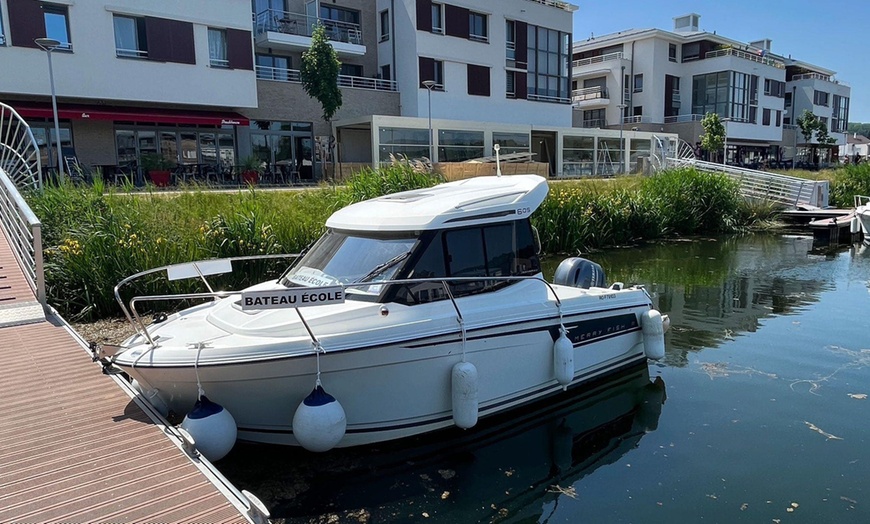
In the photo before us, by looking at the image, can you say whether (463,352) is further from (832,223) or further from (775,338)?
(832,223)

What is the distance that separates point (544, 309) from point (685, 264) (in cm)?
1148

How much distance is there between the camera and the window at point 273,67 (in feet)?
103

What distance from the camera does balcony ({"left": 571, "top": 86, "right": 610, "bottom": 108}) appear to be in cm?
5253


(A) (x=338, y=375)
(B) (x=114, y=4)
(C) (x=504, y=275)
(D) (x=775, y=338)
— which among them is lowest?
(D) (x=775, y=338)

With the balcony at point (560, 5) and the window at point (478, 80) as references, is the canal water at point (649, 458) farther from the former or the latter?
the balcony at point (560, 5)

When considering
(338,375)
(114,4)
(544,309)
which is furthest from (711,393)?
(114,4)

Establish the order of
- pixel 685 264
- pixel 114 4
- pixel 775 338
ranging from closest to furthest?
pixel 775 338, pixel 685 264, pixel 114 4

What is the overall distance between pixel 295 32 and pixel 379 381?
29907 millimetres

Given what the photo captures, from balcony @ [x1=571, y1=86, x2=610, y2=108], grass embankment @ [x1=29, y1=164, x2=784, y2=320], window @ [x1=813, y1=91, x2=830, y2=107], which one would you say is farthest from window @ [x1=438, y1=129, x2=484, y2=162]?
window @ [x1=813, y1=91, x2=830, y2=107]

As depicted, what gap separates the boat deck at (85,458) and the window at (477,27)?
34049mm

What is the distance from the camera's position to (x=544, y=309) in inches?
257

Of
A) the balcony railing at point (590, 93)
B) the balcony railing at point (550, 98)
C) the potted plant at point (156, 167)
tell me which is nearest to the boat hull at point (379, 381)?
the potted plant at point (156, 167)

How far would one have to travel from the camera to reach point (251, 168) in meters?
27.2

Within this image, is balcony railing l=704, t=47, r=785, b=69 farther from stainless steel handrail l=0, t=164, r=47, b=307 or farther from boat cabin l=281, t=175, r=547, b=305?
stainless steel handrail l=0, t=164, r=47, b=307
